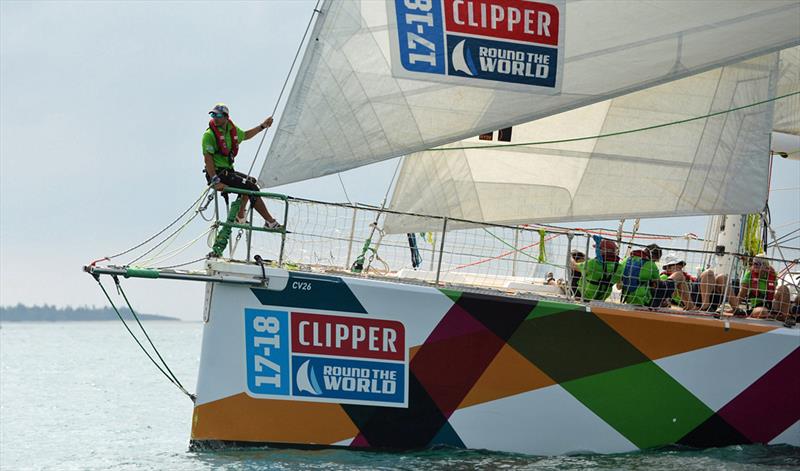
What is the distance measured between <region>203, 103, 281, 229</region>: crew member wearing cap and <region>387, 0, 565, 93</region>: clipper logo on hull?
1558 millimetres

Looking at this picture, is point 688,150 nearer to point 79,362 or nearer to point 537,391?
point 537,391

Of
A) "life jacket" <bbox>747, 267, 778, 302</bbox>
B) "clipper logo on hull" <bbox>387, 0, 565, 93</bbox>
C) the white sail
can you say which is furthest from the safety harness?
"clipper logo on hull" <bbox>387, 0, 565, 93</bbox>

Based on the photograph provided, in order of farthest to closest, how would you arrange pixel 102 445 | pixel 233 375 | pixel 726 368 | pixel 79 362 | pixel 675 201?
1. pixel 79 362
2. pixel 102 445
3. pixel 675 201
4. pixel 726 368
5. pixel 233 375

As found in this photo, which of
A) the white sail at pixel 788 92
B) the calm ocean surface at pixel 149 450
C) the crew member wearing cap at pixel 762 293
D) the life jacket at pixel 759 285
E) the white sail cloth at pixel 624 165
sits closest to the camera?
the calm ocean surface at pixel 149 450

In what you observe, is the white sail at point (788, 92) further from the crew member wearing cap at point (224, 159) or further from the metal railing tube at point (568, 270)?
the crew member wearing cap at point (224, 159)

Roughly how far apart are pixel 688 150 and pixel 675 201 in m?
0.57

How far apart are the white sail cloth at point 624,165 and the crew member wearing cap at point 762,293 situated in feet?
2.11

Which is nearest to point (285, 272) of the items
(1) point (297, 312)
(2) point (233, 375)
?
(1) point (297, 312)

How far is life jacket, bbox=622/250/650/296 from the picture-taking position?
11.1m

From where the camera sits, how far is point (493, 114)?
35.0 ft

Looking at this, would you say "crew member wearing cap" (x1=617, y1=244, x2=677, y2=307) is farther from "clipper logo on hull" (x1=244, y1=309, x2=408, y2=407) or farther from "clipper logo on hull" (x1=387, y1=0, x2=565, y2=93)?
"clipper logo on hull" (x1=244, y1=309, x2=408, y2=407)

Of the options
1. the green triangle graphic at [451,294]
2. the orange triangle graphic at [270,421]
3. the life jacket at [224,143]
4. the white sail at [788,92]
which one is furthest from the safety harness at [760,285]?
the life jacket at [224,143]

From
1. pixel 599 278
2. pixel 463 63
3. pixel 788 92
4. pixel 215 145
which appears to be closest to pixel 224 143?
pixel 215 145

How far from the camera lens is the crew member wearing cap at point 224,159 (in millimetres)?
10492
